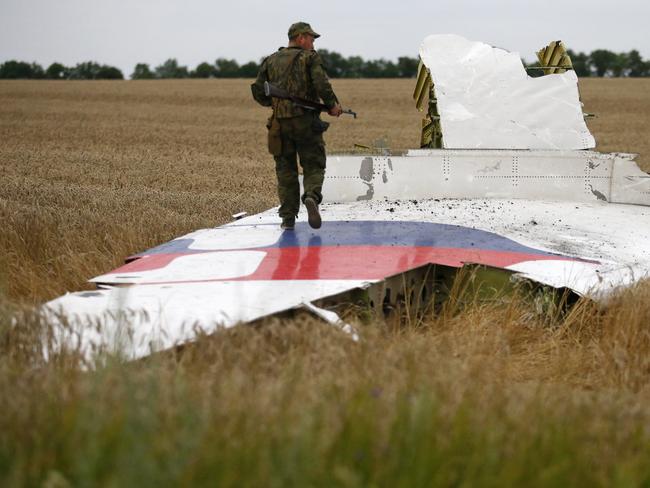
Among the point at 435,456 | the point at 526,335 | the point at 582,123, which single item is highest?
the point at 582,123

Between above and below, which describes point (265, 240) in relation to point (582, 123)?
below

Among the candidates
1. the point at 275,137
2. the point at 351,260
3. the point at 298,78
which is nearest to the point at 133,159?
the point at 275,137

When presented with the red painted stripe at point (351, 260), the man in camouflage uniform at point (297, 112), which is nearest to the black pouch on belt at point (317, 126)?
the man in camouflage uniform at point (297, 112)

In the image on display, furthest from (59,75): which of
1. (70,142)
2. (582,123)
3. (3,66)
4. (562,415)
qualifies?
(562,415)

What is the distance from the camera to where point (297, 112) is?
679 centimetres

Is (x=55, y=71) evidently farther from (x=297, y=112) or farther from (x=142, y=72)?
(x=297, y=112)

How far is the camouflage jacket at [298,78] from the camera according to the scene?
22.2 ft

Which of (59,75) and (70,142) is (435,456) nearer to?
(70,142)

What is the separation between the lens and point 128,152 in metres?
17.0

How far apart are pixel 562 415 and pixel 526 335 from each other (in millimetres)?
2054

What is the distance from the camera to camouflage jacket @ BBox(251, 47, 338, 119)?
22.2ft

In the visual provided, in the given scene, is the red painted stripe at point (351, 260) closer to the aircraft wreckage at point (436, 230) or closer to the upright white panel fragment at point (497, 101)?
the aircraft wreckage at point (436, 230)

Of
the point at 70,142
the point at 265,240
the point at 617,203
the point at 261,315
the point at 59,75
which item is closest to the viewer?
the point at 261,315

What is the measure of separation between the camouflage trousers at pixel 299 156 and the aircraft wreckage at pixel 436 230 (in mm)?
216
